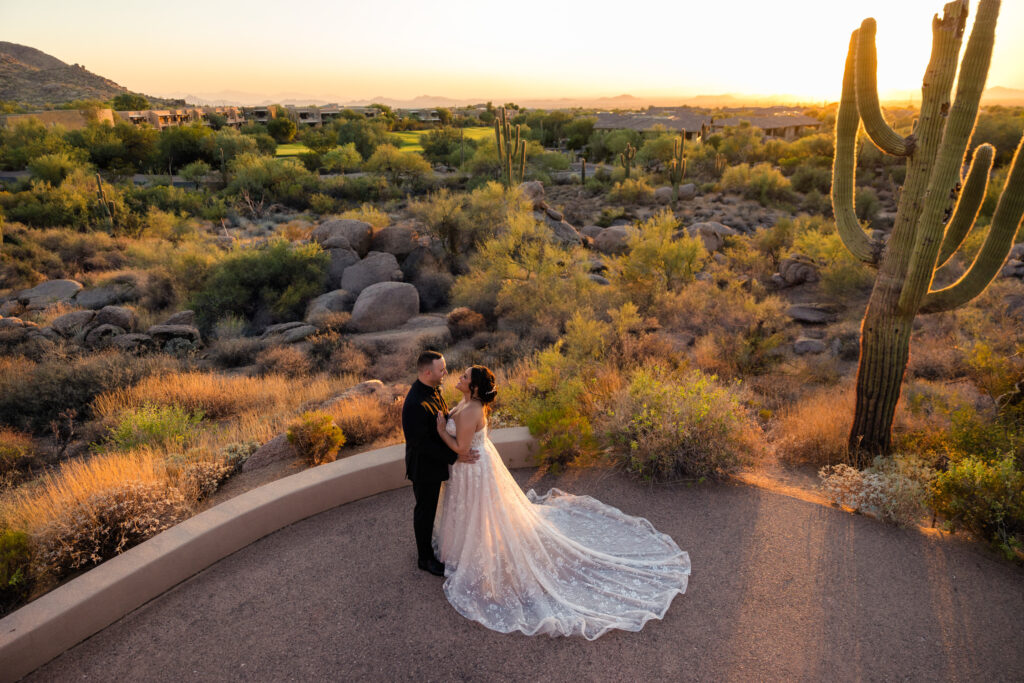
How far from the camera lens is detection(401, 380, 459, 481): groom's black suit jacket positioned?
4195 millimetres

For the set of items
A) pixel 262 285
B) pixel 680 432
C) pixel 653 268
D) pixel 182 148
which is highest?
pixel 182 148

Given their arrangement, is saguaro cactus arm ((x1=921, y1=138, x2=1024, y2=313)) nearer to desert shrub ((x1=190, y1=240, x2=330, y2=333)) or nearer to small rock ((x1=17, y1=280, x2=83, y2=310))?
desert shrub ((x1=190, y1=240, x2=330, y2=333))

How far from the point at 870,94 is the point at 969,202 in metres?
1.92

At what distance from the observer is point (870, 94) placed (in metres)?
6.86

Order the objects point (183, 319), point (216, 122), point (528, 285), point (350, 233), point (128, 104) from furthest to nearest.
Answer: point (128, 104)
point (216, 122)
point (350, 233)
point (183, 319)
point (528, 285)

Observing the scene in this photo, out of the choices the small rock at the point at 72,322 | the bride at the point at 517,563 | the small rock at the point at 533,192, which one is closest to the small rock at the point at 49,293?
the small rock at the point at 72,322

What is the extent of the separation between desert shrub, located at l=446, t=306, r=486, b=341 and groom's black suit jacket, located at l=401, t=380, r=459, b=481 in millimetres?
10059

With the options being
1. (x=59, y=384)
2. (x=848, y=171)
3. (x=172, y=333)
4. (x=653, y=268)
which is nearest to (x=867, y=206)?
(x=653, y=268)

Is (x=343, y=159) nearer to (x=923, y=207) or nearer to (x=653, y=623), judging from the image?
(x=923, y=207)

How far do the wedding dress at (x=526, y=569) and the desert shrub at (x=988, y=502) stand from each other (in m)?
2.77

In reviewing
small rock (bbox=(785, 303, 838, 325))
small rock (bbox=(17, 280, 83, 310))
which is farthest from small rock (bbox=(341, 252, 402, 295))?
small rock (bbox=(785, 303, 838, 325))

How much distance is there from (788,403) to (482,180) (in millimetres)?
28029

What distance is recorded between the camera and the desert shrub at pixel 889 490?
5.38 m

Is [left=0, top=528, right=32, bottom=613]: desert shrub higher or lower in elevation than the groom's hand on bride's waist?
lower
